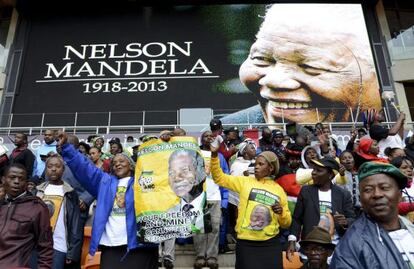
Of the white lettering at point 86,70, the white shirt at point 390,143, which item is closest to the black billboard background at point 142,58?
the white lettering at point 86,70

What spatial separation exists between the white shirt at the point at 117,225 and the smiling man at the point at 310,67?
33.9 ft

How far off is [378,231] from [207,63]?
13787 millimetres

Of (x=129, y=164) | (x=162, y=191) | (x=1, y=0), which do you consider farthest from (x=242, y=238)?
(x=1, y=0)

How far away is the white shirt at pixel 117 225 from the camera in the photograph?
3486 mm

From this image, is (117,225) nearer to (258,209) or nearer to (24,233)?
(24,233)

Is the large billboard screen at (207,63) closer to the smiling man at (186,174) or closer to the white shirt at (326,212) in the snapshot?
the white shirt at (326,212)

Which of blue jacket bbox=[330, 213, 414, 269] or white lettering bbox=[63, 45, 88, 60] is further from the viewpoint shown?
white lettering bbox=[63, 45, 88, 60]

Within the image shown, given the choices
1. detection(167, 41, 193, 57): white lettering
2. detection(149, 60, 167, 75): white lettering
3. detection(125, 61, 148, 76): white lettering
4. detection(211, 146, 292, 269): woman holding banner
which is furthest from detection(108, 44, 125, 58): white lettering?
detection(211, 146, 292, 269): woman holding banner

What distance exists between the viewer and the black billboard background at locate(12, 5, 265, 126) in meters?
14.7

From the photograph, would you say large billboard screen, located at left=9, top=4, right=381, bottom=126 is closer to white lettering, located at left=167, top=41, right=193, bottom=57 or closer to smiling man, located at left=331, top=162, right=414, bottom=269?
white lettering, located at left=167, top=41, right=193, bottom=57

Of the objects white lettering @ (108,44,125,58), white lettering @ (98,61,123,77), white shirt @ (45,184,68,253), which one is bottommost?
white shirt @ (45,184,68,253)

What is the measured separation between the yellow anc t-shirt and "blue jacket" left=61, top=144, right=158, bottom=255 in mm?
948

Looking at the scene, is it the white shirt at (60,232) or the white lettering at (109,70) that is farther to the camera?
the white lettering at (109,70)

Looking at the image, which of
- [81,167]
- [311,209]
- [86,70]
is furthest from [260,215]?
[86,70]
